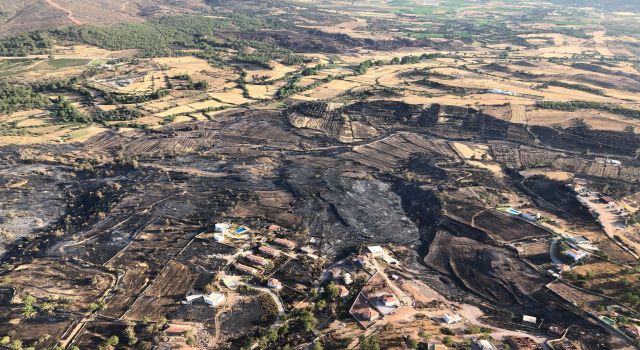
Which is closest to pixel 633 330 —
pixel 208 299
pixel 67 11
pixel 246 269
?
pixel 246 269

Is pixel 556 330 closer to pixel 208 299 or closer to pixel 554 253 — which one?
pixel 554 253

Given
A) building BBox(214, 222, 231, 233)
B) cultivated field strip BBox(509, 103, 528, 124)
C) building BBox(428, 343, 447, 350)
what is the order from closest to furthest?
building BBox(428, 343, 447, 350)
building BBox(214, 222, 231, 233)
cultivated field strip BBox(509, 103, 528, 124)

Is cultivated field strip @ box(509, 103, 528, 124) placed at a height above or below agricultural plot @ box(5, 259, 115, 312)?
above

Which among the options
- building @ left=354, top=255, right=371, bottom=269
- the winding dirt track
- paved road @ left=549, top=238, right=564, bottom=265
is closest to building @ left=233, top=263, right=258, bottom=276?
building @ left=354, top=255, right=371, bottom=269

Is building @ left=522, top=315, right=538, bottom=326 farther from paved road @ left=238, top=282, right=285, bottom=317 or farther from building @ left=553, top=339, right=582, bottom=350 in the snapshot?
paved road @ left=238, top=282, right=285, bottom=317

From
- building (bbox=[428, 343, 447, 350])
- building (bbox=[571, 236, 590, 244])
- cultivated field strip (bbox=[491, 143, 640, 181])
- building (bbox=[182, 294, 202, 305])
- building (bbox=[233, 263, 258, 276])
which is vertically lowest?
building (bbox=[182, 294, 202, 305])

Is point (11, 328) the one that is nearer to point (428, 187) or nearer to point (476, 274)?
point (476, 274)
